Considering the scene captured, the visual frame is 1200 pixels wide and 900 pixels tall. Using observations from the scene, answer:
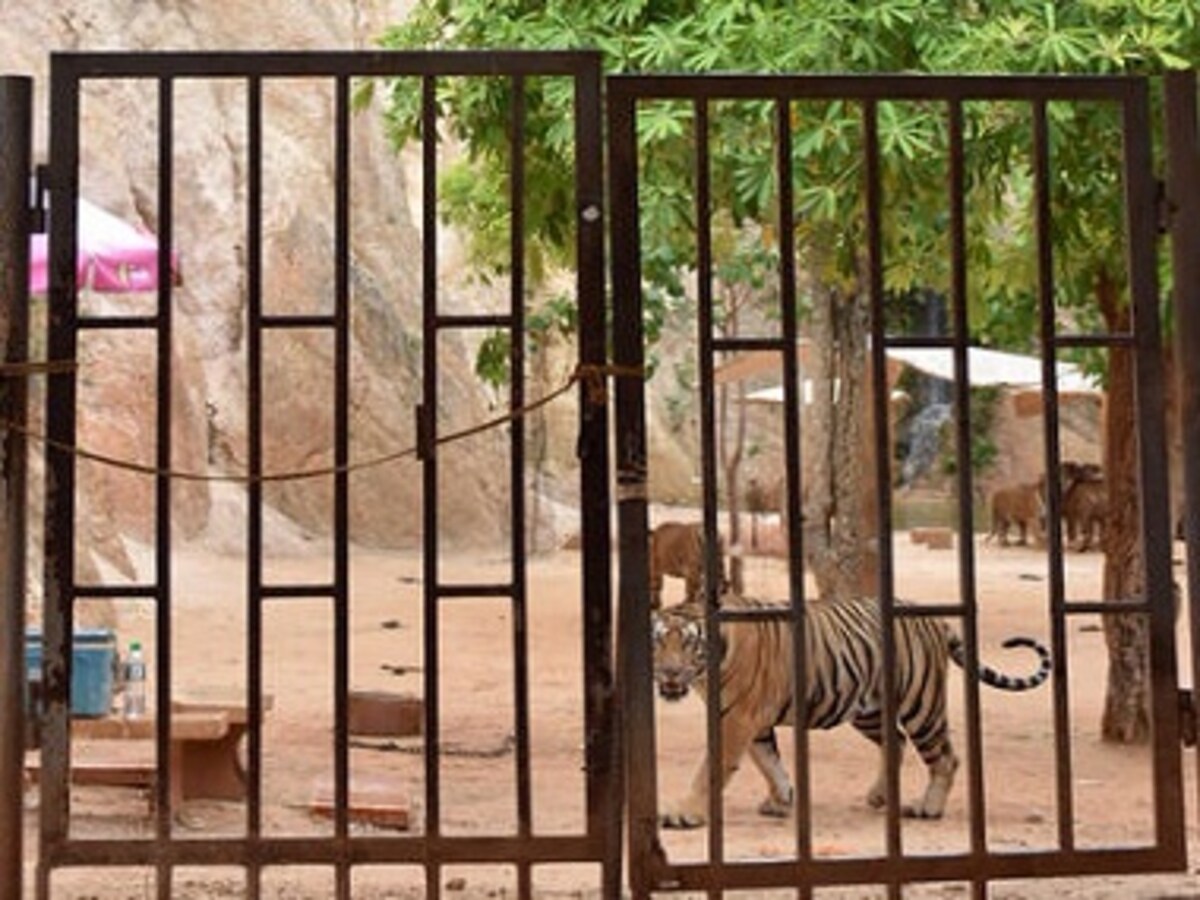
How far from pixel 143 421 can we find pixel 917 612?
19.0 metres

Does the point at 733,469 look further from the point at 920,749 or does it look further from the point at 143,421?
the point at 920,749

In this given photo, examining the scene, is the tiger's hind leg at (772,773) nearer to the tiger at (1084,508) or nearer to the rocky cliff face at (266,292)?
the rocky cliff face at (266,292)

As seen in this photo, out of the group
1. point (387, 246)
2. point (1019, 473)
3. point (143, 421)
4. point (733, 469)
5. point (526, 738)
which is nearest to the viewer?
point (526, 738)

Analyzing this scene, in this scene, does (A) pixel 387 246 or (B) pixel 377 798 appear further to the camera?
(A) pixel 387 246

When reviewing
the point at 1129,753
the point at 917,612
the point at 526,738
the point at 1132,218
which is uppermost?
the point at 1132,218

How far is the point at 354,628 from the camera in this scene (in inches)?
674

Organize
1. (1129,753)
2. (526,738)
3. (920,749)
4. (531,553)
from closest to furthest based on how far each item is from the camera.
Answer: (526,738)
(920,749)
(1129,753)
(531,553)

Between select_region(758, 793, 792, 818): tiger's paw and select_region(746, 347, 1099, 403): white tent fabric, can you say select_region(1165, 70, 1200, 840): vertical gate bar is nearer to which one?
select_region(758, 793, 792, 818): tiger's paw

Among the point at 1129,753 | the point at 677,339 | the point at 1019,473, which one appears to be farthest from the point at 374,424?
the point at 1129,753

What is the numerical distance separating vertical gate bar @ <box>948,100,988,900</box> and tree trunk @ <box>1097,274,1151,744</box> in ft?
18.4

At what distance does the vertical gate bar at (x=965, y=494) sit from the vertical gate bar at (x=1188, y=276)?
557 millimetres

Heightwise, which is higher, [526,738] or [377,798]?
[526,738]

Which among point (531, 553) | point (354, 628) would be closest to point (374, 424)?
point (531, 553)

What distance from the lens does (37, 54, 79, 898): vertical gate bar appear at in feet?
15.1
